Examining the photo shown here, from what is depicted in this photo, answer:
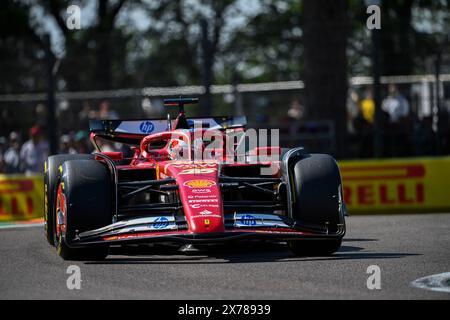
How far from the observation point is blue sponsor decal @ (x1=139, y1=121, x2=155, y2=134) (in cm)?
1123

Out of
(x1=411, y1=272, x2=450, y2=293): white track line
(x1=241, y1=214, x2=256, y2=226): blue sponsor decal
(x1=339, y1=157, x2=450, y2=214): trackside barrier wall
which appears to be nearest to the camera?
(x1=411, y1=272, x2=450, y2=293): white track line

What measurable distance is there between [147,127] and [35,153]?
19.6 feet

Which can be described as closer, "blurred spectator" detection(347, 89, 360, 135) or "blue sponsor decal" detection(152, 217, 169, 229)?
"blue sponsor decal" detection(152, 217, 169, 229)

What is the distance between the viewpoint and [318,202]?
29.3ft

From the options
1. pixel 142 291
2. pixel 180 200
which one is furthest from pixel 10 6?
pixel 142 291

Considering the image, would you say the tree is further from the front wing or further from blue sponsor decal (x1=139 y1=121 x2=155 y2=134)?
the front wing

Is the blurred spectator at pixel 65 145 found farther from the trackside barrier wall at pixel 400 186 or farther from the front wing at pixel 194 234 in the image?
the front wing at pixel 194 234

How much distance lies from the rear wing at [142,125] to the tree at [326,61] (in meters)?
5.14

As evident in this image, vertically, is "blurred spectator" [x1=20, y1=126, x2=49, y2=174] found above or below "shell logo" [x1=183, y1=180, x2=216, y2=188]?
below

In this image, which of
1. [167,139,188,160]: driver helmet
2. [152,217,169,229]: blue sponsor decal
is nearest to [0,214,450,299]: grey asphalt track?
[152,217,169,229]: blue sponsor decal

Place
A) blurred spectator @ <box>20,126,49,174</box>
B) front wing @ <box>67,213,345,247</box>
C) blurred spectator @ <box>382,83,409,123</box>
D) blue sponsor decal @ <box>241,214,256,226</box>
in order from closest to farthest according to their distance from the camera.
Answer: front wing @ <box>67,213,345,247</box>
blue sponsor decal @ <box>241,214,256,226</box>
blurred spectator @ <box>382,83,409,123</box>
blurred spectator @ <box>20,126,49,174</box>

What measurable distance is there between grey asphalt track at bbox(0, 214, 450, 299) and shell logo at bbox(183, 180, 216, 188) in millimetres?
621

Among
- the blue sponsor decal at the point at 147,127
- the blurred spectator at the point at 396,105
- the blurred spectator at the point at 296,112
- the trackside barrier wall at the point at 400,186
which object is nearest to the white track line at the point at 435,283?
the blue sponsor decal at the point at 147,127
